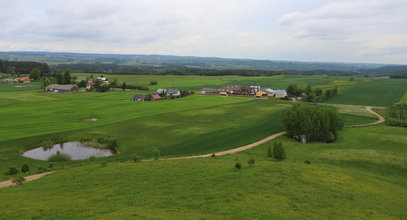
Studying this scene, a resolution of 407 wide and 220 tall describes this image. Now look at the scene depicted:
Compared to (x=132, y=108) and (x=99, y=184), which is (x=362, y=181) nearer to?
(x=99, y=184)

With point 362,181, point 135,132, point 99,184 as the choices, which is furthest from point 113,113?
point 362,181

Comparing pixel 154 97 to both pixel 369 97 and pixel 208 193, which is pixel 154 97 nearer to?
pixel 208 193

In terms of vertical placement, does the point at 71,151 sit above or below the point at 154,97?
below

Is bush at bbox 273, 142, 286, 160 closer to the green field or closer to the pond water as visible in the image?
the green field

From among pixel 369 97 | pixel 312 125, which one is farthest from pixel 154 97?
pixel 369 97

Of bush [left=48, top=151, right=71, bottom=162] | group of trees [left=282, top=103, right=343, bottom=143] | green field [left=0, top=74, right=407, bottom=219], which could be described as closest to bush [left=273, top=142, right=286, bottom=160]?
green field [left=0, top=74, right=407, bottom=219]

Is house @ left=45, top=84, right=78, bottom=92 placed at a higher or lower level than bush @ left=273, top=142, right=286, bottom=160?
higher
